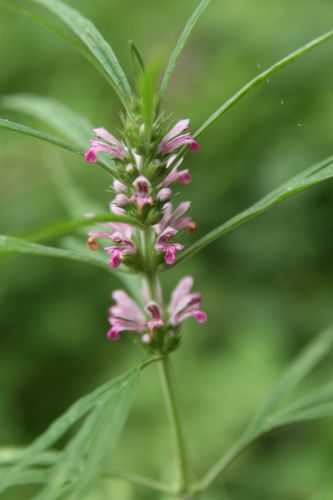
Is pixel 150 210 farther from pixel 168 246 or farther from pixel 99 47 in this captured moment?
pixel 99 47

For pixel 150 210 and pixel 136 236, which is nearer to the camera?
pixel 150 210

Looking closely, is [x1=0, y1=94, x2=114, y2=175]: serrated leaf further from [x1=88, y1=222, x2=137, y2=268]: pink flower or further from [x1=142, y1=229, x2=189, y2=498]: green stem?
[x1=142, y1=229, x2=189, y2=498]: green stem

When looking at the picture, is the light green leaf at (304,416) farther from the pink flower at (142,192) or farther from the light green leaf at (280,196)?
the pink flower at (142,192)

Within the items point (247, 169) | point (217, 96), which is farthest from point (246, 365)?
point (217, 96)

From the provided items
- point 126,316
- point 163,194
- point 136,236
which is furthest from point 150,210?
point 126,316

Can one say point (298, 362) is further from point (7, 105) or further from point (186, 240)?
point (186, 240)

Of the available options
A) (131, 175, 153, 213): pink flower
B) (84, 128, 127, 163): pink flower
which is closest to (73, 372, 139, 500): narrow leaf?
(131, 175, 153, 213): pink flower

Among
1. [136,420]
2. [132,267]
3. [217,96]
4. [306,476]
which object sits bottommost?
[306,476]
